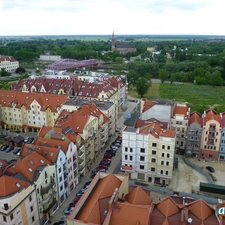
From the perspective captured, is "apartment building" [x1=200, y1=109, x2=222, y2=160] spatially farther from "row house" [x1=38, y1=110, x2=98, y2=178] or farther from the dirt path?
"row house" [x1=38, y1=110, x2=98, y2=178]

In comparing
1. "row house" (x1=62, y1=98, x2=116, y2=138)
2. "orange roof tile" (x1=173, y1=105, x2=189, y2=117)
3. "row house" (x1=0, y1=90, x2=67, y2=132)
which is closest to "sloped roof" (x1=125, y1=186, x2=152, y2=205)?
"orange roof tile" (x1=173, y1=105, x2=189, y2=117)

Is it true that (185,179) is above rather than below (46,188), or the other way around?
below

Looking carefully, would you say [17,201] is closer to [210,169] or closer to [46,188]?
[46,188]

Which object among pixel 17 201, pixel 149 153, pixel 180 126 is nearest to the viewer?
pixel 17 201

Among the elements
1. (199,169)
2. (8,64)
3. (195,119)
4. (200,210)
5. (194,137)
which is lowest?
(199,169)

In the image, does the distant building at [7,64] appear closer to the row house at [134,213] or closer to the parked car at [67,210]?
the parked car at [67,210]

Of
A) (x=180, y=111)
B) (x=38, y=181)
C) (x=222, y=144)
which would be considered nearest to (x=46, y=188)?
(x=38, y=181)
